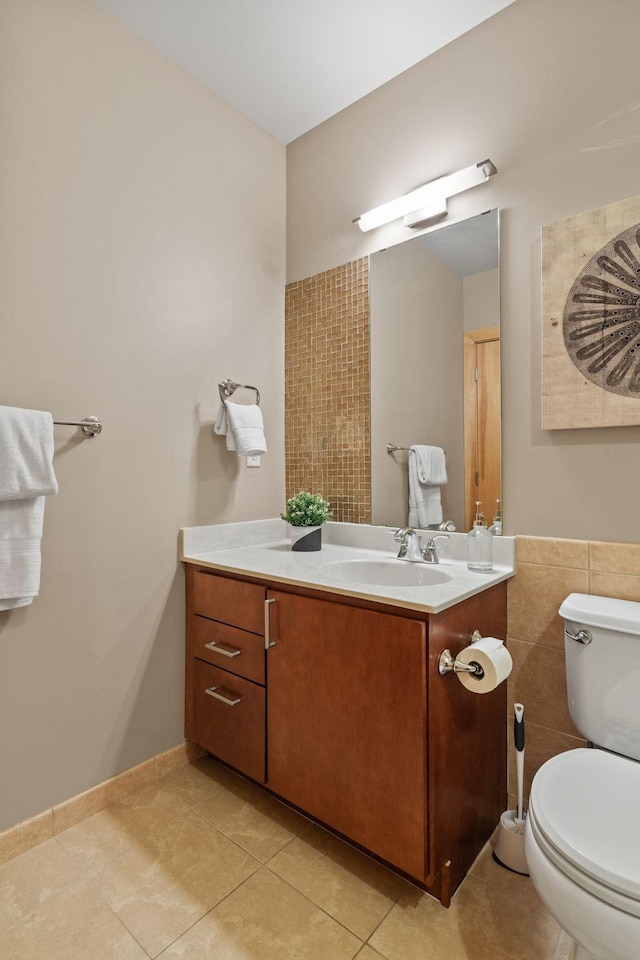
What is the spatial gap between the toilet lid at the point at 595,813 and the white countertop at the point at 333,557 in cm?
41

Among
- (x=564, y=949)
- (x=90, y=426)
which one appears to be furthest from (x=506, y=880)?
(x=90, y=426)

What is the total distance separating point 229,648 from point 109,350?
1070mm

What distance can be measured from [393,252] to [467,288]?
39 centimetres

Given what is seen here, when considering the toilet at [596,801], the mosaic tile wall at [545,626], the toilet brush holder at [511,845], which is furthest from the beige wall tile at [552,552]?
the toilet brush holder at [511,845]

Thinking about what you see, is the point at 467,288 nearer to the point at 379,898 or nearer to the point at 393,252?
the point at 393,252

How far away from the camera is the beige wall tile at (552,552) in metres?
1.41

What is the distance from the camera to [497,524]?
1588 mm

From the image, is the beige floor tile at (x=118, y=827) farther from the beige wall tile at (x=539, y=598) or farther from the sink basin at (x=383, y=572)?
the beige wall tile at (x=539, y=598)

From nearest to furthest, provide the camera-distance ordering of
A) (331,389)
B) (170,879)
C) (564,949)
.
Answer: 1. (564,949)
2. (170,879)
3. (331,389)

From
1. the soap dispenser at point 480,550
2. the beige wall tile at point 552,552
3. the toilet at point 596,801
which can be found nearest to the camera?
the toilet at point 596,801

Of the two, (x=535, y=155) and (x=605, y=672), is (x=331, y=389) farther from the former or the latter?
(x=605, y=672)

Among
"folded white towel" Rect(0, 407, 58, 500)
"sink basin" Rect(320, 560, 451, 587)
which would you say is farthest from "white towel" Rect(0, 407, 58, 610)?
"sink basin" Rect(320, 560, 451, 587)

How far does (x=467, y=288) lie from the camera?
1647 millimetres

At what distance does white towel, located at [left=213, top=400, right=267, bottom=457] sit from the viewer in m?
Answer: 1.87
